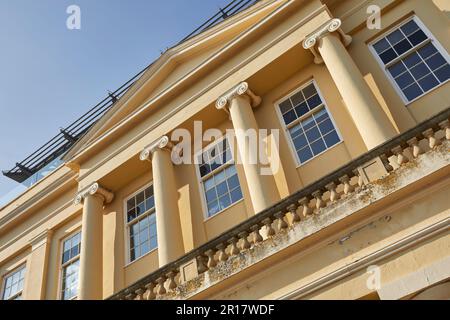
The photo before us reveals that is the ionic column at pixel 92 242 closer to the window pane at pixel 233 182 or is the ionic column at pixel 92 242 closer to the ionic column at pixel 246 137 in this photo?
the window pane at pixel 233 182

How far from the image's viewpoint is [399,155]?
24.5 ft

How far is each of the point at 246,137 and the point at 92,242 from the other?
17.4 ft

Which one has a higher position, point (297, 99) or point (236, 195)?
point (297, 99)

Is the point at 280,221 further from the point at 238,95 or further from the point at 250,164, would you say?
the point at 238,95

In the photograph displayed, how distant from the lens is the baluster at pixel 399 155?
7.37m

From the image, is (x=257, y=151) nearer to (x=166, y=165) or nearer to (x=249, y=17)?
(x=166, y=165)

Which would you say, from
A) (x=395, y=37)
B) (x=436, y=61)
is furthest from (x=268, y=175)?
(x=395, y=37)

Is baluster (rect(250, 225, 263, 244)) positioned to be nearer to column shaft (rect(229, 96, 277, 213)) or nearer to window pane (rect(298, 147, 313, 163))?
column shaft (rect(229, 96, 277, 213))

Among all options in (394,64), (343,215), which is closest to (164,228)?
(343,215)

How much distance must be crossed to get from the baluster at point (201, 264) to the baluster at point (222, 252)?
1.18ft

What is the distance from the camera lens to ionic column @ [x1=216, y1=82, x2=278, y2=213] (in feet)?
31.9

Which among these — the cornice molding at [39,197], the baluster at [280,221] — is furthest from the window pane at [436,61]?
the cornice molding at [39,197]

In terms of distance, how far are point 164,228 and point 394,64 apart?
21.7 ft

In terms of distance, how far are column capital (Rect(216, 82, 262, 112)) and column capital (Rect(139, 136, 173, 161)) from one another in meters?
1.80
